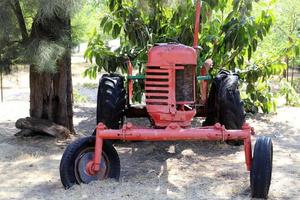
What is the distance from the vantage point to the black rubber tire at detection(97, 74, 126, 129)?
5984 mm

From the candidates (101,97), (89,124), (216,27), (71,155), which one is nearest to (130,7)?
(216,27)

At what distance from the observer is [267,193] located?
4.48 metres

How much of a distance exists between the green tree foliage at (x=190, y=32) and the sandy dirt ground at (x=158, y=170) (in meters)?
1.26

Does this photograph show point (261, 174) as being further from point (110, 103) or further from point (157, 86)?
point (110, 103)

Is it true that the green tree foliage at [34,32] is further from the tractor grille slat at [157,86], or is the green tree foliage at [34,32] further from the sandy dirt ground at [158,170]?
the tractor grille slat at [157,86]

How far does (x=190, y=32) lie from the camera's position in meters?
8.31

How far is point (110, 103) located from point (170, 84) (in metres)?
1.04

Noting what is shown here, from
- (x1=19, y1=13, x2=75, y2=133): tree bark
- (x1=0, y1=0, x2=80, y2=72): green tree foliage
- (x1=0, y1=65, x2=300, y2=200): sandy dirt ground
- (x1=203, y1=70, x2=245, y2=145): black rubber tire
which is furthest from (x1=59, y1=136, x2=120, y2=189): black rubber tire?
(x1=19, y1=13, x2=75, y2=133): tree bark

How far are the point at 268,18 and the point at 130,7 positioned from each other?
90.5 inches

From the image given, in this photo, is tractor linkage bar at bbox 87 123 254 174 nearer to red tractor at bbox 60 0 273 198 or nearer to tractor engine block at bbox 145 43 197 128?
red tractor at bbox 60 0 273 198

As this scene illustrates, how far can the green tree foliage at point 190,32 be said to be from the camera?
7.71 metres

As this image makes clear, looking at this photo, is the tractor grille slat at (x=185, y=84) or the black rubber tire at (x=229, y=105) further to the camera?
the black rubber tire at (x=229, y=105)

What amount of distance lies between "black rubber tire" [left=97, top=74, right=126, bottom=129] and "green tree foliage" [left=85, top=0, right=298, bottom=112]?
1.77 metres

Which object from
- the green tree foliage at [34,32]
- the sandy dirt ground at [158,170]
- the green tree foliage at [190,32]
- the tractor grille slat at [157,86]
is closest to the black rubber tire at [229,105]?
the sandy dirt ground at [158,170]
